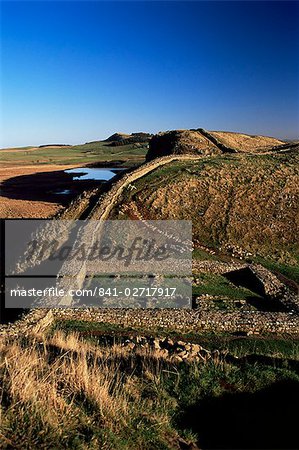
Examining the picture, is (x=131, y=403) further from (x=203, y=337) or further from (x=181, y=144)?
(x=181, y=144)

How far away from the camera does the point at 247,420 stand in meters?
6.86

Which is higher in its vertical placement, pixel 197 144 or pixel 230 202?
pixel 197 144

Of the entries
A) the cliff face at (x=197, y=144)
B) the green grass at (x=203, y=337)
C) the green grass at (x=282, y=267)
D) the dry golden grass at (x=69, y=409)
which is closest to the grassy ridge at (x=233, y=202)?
the green grass at (x=282, y=267)

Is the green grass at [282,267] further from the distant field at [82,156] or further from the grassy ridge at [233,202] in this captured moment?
the distant field at [82,156]

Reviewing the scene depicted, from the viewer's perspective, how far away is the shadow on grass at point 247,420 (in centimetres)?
632

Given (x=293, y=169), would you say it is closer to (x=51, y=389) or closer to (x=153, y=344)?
(x=153, y=344)

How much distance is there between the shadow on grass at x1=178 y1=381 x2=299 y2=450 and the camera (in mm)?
6324

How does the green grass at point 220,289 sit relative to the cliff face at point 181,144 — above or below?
below

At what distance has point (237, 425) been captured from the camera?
671cm

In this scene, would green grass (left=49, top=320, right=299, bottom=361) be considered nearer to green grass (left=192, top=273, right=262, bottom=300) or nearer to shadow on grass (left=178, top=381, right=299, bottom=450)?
green grass (left=192, top=273, right=262, bottom=300)

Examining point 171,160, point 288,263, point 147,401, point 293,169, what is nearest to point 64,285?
point 147,401

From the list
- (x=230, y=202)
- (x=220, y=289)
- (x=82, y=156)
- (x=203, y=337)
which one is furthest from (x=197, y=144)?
(x=82, y=156)

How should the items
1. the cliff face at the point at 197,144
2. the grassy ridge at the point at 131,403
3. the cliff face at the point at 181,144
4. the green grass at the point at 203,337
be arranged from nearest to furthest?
1. the grassy ridge at the point at 131,403
2. the green grass at the point at 203,337
3. the cliff face at the point at 181,144
4. the cliff face at the point at 197,144

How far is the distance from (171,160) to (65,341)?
3365 cm
